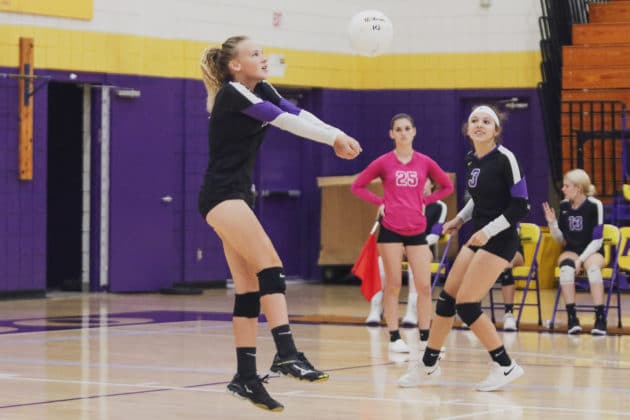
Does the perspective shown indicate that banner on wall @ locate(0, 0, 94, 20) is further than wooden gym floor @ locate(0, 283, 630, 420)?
Yes

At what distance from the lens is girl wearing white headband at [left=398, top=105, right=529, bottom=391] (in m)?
7.89

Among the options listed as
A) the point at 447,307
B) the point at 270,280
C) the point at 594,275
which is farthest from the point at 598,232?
the point at 270,280

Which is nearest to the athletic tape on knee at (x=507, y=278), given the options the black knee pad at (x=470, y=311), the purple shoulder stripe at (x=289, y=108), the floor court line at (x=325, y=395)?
the floor court line at (x=325, y=395)

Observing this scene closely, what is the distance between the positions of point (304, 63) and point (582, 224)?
7.32 m

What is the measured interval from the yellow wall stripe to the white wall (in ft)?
0.45

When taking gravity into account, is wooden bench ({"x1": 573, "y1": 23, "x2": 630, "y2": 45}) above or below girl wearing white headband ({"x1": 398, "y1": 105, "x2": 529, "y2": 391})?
above

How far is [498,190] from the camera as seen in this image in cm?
802

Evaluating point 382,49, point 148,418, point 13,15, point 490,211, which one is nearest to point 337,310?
point 382,49

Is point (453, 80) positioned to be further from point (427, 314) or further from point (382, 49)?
point (427, 314)

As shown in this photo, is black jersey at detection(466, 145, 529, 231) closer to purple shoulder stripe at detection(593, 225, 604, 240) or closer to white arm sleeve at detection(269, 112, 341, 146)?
white arm sleeve at detection(269, 112, 341, 146)

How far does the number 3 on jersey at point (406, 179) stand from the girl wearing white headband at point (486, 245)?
2176 millimetres

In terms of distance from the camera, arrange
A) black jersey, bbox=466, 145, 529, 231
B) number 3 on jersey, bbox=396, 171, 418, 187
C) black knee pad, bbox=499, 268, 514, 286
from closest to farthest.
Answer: black jersey, bbox=466, 145, 529, 231, number 3 on jersey, bbox=396, 171, 418, 187, black knee pad, bbox=499, 268, 514, 286

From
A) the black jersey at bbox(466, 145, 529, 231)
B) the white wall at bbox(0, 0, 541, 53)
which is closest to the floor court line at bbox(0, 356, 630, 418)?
the black jersey at bbox(466, 145, 529, 231)

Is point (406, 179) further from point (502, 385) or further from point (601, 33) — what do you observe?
point (601, 33)
